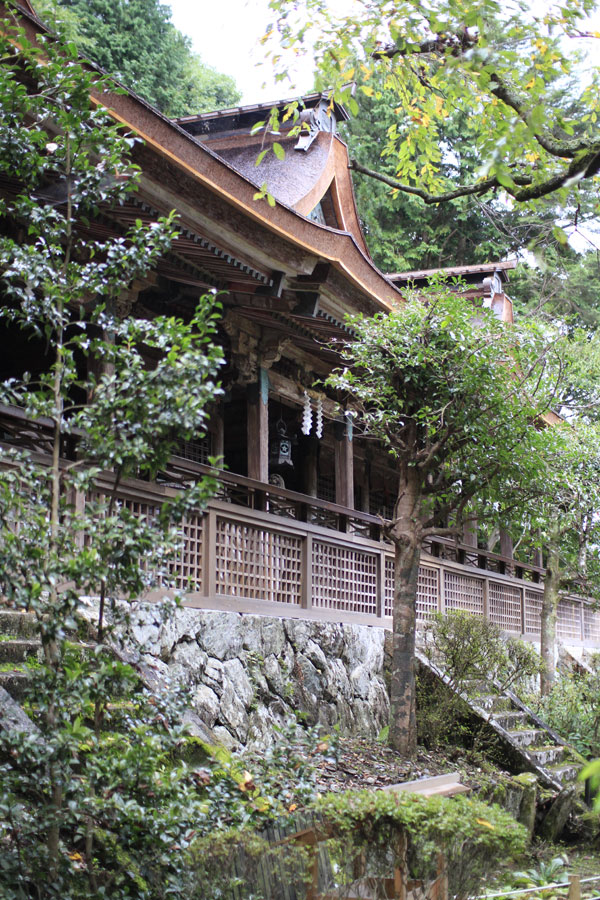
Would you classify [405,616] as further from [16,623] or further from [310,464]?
[310,464]

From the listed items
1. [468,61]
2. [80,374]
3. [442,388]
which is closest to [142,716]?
[468,61]

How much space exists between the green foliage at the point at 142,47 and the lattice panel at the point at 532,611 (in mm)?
17611

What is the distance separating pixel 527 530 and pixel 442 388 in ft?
13.2

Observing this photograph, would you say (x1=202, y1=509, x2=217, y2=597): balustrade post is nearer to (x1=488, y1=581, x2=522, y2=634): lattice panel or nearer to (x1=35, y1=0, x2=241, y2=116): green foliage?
(x1=488, y1=581, x2=522, y2=634): lattice panel

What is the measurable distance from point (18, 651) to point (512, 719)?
6866 mm

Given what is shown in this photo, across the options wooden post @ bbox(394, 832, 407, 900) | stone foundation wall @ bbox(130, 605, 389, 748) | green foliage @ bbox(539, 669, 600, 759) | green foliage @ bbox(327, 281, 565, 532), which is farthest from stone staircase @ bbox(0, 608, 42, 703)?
green foliage @ bbox(539, 669, 600, 759)

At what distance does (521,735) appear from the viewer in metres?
10.2

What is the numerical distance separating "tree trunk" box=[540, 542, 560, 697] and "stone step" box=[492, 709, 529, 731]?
111 inches

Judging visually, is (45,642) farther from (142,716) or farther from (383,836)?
(383,836)

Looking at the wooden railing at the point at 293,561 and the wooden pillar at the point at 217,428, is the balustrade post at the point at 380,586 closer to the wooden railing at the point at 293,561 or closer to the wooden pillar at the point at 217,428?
the wooden railing at the point at 293,561

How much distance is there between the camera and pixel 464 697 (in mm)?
10055

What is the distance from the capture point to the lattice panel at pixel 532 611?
17.8m

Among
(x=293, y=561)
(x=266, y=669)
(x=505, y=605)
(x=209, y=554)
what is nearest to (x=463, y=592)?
(x=505, y=605)

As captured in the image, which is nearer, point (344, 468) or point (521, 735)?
point (521, 735)
